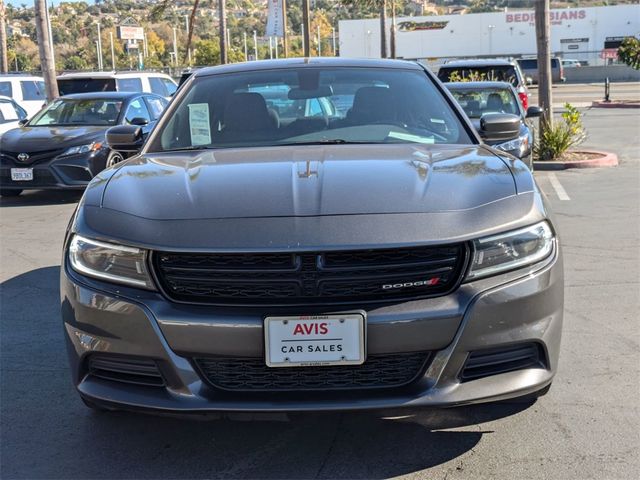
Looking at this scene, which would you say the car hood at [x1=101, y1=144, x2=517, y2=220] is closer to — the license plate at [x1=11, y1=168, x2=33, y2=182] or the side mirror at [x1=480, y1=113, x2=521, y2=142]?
the side mirror at [x1=480, y1=113, x2=521, y2=142]

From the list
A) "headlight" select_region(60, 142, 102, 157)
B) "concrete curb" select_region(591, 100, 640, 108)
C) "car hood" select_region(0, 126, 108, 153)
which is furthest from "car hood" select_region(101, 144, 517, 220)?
"concrete curb" select_region(591, 100, 640, 108)

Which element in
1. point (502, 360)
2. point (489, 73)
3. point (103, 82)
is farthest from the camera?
point (103, 82)

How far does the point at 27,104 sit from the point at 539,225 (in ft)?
63.6

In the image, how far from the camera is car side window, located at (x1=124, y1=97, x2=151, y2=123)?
1261cm

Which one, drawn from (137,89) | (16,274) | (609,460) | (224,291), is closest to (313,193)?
(224,291)

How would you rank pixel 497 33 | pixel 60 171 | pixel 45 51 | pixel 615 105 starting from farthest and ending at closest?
pixel 497 33 < pixel 615 105 < pixel 45 51 < pixel 60 171

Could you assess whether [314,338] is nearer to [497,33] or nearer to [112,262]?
[112,262]

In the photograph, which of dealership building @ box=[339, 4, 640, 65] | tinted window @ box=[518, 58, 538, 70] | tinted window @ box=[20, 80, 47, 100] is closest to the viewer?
tinted window @ box=[20, 80, 47, 100]

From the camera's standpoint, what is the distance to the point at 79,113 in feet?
40.8

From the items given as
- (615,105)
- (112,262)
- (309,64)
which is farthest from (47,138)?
(615,105)

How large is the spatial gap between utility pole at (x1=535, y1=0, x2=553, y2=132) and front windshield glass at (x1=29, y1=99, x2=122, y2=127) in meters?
7.12

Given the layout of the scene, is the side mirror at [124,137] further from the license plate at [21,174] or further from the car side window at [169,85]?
the car side window at [169,85]

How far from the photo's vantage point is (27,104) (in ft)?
67.3

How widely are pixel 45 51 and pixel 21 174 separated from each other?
7494 mm
